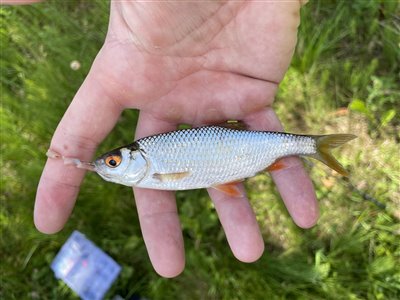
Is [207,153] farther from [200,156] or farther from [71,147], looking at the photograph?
[71,147]

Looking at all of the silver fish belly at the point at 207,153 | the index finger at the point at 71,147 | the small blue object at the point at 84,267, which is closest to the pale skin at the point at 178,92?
the index finger at the point at 71,147

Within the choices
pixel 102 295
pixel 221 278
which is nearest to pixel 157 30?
pixel 221 278

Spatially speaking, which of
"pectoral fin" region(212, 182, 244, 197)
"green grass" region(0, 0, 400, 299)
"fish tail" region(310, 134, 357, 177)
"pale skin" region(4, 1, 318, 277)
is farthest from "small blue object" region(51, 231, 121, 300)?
"fish tail" region(310, 134, 357, 177)

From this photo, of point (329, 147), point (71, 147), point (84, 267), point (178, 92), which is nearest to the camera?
point (71, 147)

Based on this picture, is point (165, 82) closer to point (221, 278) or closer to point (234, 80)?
point (234, 80)

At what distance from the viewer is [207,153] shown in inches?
110

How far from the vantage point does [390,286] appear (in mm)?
3357

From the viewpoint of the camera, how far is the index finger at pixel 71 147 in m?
2.70

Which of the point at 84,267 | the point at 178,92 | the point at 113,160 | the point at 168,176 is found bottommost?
the point at 84,267

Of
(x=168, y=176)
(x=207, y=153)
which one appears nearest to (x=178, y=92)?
(x=207, y=153)

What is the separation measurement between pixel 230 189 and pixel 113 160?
76 centimetres

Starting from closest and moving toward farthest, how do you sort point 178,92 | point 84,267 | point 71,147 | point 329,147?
point 71,147 → point 329,147 → point 178,92 → point 84,267

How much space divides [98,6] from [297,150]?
8.24 ft

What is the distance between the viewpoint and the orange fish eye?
9.21 feet
